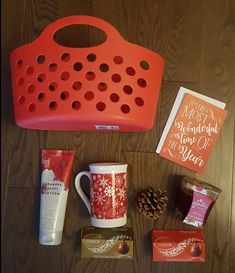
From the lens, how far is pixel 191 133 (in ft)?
2.52

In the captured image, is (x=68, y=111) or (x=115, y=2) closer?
(x=68, y=111)

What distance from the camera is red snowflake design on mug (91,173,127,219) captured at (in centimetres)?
68

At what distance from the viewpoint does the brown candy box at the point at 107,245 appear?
2.34ft

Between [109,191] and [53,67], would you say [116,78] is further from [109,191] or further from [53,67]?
[109,191]

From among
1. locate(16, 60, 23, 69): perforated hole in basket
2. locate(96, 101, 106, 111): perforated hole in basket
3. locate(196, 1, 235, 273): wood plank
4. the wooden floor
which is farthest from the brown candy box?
locate(16, 60, 23, 69): perforated hole in basket

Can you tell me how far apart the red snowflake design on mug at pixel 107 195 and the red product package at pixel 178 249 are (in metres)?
0.13

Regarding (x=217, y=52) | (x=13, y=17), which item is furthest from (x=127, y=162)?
(x=13, y=17)

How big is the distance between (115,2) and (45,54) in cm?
31

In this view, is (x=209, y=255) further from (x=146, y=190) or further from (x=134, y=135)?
(x=134, y=135)

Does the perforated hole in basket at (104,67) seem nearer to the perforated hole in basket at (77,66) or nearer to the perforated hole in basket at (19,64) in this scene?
the perforated hole in basket at (77,66)

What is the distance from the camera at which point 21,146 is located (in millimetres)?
770

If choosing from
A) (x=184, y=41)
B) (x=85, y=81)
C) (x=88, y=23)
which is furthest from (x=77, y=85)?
(x=184, y=41)

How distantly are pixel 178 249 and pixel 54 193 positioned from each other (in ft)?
1.05

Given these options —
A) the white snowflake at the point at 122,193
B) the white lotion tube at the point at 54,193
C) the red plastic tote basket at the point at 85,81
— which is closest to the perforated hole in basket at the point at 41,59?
the red plastic tote basket at the point at 85,81
